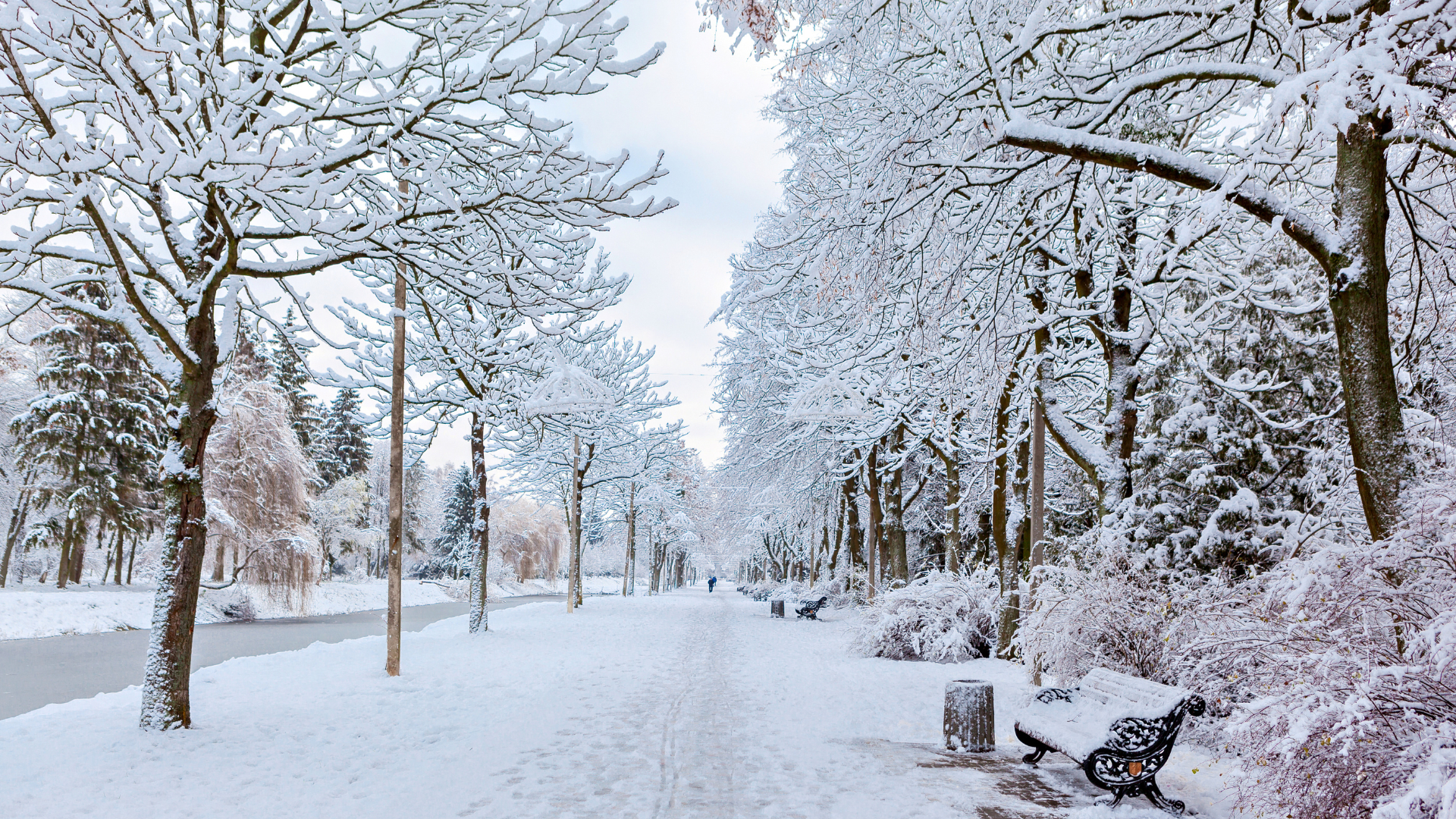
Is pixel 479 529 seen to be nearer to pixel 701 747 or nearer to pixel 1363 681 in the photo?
pixel 701 747

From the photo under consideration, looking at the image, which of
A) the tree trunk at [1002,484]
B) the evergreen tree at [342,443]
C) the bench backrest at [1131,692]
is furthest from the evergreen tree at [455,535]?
the bench backrest at [1131,692]

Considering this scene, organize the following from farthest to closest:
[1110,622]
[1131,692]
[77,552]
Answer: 1. [77,552]
2. [1110,622]
3. [1131,692]

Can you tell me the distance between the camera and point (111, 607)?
21359 millimetres

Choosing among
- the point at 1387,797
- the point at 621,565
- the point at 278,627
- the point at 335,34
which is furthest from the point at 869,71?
the point at 621,565

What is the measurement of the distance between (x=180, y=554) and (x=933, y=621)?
10911 mm

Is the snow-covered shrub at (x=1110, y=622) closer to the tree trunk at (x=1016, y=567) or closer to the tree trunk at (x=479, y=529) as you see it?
the tree trunk at (x=1016, y=567)

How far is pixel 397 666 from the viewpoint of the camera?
10695 mm

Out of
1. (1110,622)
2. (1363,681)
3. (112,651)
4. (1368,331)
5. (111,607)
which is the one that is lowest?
(112,651)

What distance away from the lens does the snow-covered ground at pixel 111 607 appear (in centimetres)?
1881

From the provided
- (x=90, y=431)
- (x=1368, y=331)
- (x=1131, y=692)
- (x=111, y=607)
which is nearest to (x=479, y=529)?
(x=111, y=607)

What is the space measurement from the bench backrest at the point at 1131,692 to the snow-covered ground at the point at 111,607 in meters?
14.7

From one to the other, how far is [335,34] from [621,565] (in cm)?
11296

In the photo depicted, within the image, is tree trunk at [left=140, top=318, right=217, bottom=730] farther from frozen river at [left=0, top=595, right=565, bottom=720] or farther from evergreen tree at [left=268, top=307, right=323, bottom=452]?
evergreen tree at [left=268, top=307, right=323, bottom=452]

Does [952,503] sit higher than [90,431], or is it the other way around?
[90,431]
